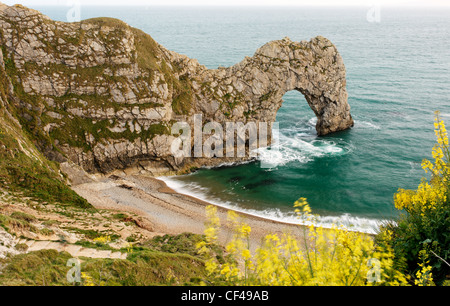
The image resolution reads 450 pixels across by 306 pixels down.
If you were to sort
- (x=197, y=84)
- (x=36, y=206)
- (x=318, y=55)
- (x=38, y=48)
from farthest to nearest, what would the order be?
1. (x=318, y=55)
2. (x=197, y=84)
3. (x=38, y=48)
4. (x=36, y=206)

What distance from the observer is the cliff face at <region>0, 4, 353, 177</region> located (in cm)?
4453

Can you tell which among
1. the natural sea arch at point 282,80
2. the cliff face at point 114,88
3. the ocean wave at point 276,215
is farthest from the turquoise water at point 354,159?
the cliff face at point 114,88

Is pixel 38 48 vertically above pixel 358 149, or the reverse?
pixel 38 48

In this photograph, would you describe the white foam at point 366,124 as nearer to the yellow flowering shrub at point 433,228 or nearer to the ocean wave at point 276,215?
the ocean wave at point 276,215

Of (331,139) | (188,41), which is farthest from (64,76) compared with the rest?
(188,41)

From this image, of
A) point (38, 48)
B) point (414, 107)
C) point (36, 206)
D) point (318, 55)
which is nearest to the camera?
point (36, 206)

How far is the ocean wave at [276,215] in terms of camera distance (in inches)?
1443

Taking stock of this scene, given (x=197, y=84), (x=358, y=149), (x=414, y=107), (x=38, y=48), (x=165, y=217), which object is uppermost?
(x=38, y=48)

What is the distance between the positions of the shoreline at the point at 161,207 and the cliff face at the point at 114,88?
570 centimetres

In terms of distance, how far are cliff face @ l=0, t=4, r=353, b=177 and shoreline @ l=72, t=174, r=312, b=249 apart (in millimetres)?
5700

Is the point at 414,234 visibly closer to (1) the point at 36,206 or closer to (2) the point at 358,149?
(1) the point at 36,206

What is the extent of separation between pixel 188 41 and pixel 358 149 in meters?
119

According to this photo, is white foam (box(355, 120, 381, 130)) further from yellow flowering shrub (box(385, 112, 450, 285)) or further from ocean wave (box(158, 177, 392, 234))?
yellow flowering shrub (box(385, 112, 450, 285))

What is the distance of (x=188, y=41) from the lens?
508 feet
